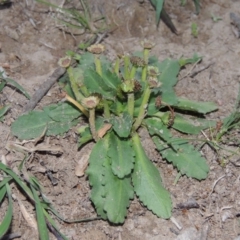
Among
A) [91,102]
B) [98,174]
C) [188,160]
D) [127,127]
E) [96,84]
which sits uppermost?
[91,102]

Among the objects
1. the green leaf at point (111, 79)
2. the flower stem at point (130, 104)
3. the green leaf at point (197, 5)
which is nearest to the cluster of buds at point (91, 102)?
the flower stem at point (130, 104)

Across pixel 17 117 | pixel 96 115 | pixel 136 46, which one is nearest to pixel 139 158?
pixel 96 115

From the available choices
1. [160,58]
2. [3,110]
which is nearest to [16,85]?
[3,110]

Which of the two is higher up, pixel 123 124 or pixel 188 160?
pixel 123 124

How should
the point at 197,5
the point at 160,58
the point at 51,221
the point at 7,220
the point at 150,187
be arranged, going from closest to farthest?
the point at 7,220 → the point at 51,221 → the point at 150,187 → the point at 160,58 → the point at 197,5

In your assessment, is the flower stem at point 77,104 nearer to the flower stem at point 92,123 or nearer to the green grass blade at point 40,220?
the flower stem at point 92,123

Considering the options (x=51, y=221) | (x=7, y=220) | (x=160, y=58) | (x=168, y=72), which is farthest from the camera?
(x=160, y=58)

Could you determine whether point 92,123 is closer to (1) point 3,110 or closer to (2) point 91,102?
(2) point 91,102
